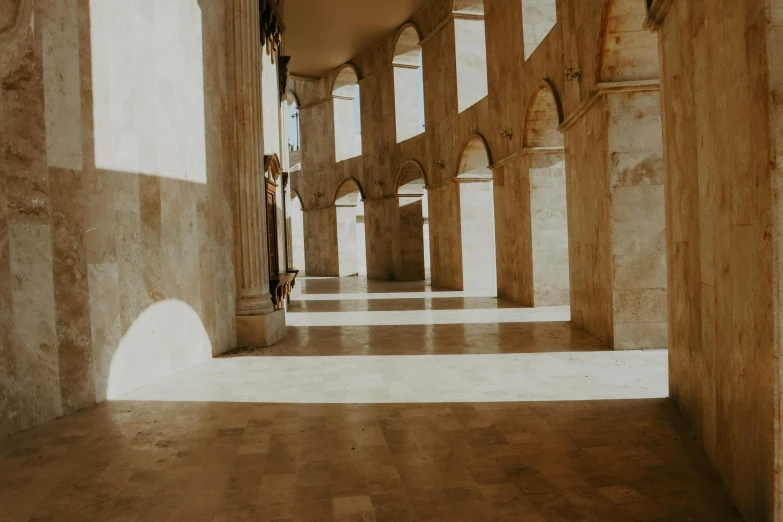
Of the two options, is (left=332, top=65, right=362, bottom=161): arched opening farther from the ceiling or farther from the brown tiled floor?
the brown tiled floor

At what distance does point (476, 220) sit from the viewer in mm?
16688

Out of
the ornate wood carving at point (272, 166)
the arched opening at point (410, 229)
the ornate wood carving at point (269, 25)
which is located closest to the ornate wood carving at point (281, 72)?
the ornate wood carving at point (269, 25)

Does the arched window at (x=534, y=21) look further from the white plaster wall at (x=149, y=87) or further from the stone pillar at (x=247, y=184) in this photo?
the white plaster wall at (x=149, y=87)

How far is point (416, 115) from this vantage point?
2134 cm

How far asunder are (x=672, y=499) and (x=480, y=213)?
13.6m

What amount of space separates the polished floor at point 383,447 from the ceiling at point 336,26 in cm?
1387

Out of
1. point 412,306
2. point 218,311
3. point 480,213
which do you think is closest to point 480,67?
point 480,213

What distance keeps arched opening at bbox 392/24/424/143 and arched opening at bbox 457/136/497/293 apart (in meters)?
4.87

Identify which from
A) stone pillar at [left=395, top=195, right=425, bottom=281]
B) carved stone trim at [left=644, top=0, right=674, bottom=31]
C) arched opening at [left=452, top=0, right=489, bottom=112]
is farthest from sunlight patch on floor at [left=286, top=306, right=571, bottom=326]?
stone pillar at [left=395, top=195, right=425, bottom=281]

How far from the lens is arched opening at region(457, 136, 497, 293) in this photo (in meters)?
16.6

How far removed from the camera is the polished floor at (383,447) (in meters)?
3.50

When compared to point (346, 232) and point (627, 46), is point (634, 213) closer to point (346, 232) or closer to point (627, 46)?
point (627, 46)

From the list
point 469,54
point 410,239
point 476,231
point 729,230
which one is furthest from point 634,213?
point 410,239

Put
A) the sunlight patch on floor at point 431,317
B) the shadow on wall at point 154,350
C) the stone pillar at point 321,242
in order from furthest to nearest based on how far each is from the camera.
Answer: the stone pillar at point 321,242
the sunlight patch on floor at point 431,317
the shadow on wall at point 154,350
